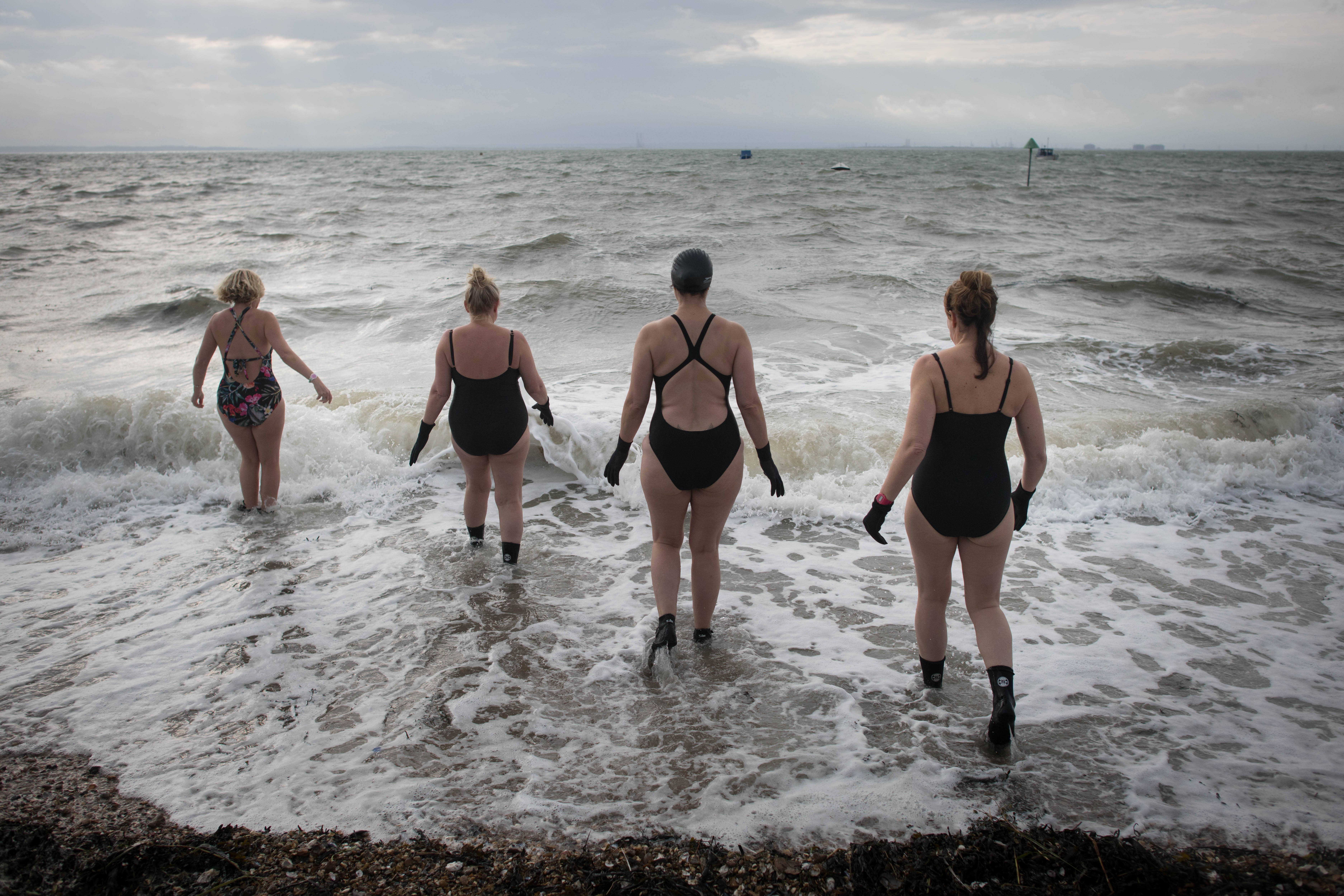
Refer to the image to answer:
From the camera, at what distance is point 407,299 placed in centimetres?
1405

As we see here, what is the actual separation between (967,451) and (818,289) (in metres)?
12.2

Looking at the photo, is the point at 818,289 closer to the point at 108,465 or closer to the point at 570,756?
the point at 108,465

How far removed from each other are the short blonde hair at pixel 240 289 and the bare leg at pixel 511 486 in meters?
2.28

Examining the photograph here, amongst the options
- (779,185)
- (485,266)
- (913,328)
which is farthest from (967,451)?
(779,185)

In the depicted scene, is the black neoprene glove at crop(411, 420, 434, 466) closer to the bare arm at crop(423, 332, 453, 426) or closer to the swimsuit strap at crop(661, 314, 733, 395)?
the bare arm at crop(423, 332, 453, 426)

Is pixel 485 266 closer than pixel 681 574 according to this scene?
No

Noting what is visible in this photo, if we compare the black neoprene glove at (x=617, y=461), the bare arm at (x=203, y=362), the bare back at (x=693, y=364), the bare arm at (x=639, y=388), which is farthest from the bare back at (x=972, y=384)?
the bare arm at (x=203, y=362)

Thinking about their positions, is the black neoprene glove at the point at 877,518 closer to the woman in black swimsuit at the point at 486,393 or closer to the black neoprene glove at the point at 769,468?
the black neoprene glove at the point at 769,468

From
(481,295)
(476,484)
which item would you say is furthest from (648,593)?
(481,295)

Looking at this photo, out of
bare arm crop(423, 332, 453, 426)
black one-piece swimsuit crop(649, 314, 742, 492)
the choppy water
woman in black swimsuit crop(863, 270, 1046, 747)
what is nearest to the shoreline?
the choppy water

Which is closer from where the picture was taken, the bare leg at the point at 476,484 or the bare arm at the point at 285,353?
the bare leg at the point at 476,484

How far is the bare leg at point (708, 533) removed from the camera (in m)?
3.75

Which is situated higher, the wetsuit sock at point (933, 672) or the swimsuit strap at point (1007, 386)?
the swimsuit strap at point (1007, 386)

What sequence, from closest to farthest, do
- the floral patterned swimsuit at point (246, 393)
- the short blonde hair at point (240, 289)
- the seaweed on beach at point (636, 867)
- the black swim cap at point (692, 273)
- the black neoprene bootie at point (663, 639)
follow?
the seaweed on beach at point (636, 867)
the black swim cap at point (692, 273)
the black neoprene bootie at point (663, 639)
the short blonde hair at point (240, 289)
the floral patterned swimsuit at point (246, 393)
